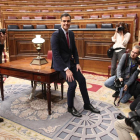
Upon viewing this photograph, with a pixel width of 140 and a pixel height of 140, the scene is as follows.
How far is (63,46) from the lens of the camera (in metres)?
2.21

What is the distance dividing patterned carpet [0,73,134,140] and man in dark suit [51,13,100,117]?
17 centimetres

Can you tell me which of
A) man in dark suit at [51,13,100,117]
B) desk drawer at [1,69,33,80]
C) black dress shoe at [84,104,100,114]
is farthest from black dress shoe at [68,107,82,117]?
desk drawer at [1,69,33,80]

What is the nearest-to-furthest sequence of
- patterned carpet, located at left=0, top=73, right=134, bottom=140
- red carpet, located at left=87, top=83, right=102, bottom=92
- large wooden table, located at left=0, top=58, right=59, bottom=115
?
patterned carpet, located at left=0, top=73, right=134, bottom=140, large wooden table, located at left=0, top=58, right=59, bottom=115, red carpet, located at left=87, top=83, right=102, bottom=92

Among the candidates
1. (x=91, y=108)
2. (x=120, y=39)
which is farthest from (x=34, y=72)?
(x=120, y=39)

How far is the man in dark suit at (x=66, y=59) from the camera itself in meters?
2.14

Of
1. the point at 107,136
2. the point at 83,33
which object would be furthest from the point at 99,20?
the point at 107,136

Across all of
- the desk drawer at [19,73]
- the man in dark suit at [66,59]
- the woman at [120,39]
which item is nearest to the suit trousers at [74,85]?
the man in dark suit at [66,59]

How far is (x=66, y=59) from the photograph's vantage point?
224 centimetres

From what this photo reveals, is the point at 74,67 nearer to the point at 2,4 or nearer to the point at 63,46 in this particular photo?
the point at 63,46

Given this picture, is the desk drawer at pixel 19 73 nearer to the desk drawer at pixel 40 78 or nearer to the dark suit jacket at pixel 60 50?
the desk drawer at pixel 40 78

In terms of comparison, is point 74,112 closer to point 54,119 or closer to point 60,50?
point 54,119

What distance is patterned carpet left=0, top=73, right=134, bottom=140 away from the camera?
1821mm

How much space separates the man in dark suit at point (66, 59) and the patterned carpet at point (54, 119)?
167 millimetres

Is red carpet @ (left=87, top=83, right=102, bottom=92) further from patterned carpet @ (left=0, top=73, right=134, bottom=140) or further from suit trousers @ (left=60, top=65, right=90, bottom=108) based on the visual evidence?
suit trousers @ (left=60, top=65, right=90, bottom=108)
